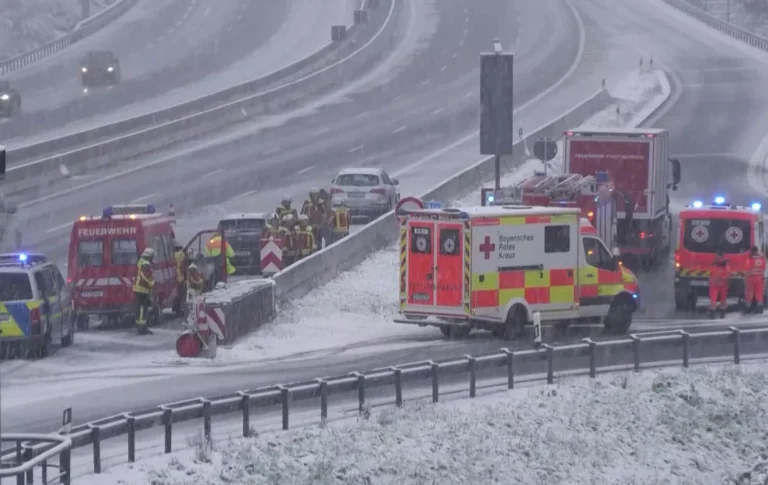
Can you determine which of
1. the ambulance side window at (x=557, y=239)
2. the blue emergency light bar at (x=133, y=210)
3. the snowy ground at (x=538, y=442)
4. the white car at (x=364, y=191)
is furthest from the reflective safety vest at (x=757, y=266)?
the white car at (x=364, y=191)

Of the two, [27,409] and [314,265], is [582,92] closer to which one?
[314,265]

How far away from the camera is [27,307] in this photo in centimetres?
2172

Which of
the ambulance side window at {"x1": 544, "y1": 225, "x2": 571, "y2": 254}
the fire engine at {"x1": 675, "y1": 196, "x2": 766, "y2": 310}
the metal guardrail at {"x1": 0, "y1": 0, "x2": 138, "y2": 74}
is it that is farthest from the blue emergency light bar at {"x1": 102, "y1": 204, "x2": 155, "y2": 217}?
the metal guardrail at {"x1": 0, "y1": 0, "x2": 138, "y2": 74}

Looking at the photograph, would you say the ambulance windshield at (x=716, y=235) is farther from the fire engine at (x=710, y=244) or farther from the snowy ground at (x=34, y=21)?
the snowy ground at (x=34, y=21)

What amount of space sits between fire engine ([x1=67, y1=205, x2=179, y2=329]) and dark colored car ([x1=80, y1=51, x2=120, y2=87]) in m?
38.7

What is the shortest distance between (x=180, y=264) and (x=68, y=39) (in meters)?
51.9

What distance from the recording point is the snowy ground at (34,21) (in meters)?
93.1

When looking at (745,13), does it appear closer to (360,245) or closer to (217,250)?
(360,245)

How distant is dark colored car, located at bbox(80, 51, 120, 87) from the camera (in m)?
63.7

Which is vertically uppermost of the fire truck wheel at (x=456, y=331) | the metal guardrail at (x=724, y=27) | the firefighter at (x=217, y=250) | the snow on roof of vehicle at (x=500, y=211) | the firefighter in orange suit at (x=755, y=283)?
the metal guardrail at (x=724, y=27)

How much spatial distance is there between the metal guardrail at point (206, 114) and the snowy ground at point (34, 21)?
24.6 meters

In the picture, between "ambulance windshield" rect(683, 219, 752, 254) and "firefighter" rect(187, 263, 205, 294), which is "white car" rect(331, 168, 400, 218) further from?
"firefighter" rect(187, 263, 205, 294)

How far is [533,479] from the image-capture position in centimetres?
1819

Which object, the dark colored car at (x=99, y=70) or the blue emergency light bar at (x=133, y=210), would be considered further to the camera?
the dark colored car at (x=99, y=70)
